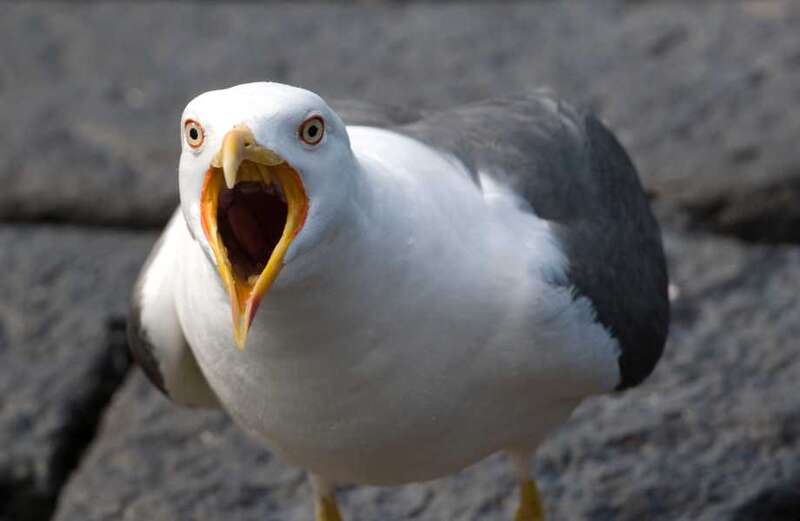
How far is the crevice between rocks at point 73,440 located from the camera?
13.0 feet

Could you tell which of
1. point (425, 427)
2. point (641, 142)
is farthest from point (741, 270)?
point (425, 427)

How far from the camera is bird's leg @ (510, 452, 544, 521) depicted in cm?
344

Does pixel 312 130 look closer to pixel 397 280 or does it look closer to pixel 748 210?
pixel 397 280

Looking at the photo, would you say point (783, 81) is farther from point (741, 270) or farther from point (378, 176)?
point (378, 176)

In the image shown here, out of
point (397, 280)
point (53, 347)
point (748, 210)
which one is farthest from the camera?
point (748, 210)

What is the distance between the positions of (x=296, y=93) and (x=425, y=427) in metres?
0.75

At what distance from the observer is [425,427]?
2.88m

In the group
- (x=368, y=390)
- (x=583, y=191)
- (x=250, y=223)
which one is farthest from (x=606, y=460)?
(x=250, y=223)

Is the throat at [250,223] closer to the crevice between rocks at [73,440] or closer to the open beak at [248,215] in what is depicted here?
the open beak at [248,215]

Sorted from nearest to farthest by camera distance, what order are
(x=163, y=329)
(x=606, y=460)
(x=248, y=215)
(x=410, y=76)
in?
1. (x=248, y=215)
2. (x=163, y=329)
3. (x=606, y=460)
4. (x=410, y=76)

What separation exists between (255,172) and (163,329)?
88cm

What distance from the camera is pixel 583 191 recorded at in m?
3.19

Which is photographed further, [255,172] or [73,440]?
[73,440]

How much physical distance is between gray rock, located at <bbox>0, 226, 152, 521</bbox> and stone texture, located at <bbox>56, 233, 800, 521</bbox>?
0.08 meters
